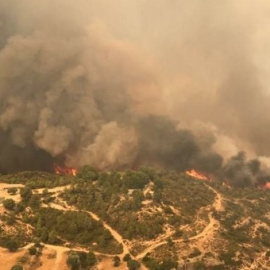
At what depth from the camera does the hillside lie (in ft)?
280

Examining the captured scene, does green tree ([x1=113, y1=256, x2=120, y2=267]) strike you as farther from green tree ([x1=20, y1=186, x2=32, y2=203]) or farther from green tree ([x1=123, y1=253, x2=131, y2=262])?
green tree ([x1=20, y1=186, x2=32, y2=203])

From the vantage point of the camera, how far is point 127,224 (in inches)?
3831

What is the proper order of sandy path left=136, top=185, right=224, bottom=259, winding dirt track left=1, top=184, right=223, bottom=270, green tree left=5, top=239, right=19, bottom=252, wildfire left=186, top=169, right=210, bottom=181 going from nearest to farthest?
green tree left=5, top=239, right=19, bottom=252 → winding dirt track left=1, top=184, right=223, bottom=270 → sandy path left=136, top=185, right=224, bottom=259 → wildfire left=186, top=169, right=210, bottom=181

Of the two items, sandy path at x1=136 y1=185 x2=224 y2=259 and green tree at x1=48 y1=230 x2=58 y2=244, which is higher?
sandy path at x1=136 y1=185 x2=224 y2=259

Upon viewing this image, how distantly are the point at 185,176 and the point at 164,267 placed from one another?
57433 millimetres

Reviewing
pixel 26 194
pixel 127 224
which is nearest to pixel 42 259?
pixel 127 224

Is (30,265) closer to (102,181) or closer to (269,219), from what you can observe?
(102,181)

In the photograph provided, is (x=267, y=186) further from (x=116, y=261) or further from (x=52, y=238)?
(x=52, y=238)

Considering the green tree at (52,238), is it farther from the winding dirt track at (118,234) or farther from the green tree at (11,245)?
the green tree at (11,245)

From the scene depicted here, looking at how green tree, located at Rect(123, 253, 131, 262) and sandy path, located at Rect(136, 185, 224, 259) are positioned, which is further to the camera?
sandy path, located at Rect(136, 185, 224, 259)

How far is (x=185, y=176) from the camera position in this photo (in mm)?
136875

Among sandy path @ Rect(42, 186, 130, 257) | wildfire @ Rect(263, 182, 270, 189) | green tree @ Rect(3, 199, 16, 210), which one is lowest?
green tree @ Rect(3, 199, 16, 210)

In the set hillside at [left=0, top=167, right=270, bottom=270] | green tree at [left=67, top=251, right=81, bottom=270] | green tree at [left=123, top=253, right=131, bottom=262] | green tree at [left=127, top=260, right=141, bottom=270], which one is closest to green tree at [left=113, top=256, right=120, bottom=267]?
hillside at [left=0, top=167, right=270, bottom=270]

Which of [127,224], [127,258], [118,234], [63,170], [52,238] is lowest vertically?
[52,238]
